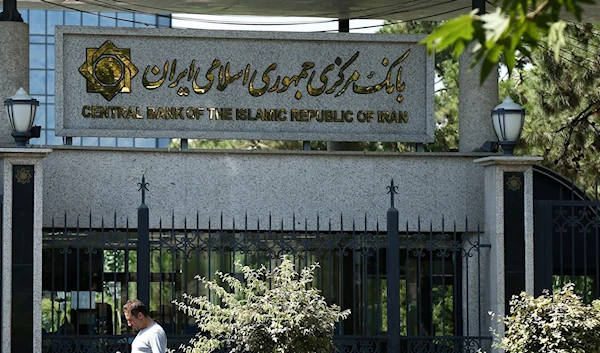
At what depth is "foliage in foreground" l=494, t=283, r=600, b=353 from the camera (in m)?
11.5

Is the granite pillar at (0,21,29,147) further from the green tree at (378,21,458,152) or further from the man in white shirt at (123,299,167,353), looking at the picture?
the green tree at (378,21,458,152)

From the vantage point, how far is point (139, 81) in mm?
14320

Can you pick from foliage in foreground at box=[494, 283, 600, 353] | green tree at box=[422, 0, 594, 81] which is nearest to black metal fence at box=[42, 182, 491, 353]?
foliage in foreground at box=[494, 283, 600, 353]

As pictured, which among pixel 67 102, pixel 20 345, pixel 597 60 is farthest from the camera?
pixel 597 60

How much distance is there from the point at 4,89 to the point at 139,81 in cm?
154

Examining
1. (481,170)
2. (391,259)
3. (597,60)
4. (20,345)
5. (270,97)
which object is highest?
(597,60)

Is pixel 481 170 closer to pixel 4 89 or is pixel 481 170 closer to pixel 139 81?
pixel 139 81

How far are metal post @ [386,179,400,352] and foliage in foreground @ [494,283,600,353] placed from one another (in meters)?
1.53

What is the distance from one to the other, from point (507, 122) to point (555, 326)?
2.72 meters

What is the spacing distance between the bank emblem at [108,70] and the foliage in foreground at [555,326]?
209 inches

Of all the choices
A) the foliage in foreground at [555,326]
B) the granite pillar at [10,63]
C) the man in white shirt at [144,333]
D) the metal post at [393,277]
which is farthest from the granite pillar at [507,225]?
the granite pillar at [10,63]

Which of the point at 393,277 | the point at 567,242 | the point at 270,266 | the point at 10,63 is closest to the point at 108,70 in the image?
the point at 10,63

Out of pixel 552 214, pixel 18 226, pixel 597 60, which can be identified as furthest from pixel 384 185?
pixel 597 60

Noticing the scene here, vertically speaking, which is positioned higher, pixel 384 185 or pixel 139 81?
pixel 139 81
